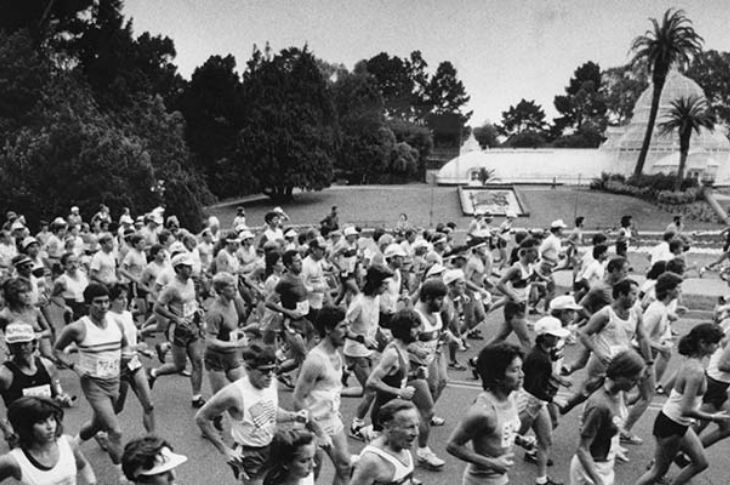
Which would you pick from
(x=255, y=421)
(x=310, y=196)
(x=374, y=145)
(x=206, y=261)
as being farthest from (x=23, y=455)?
(x=374, y=145)

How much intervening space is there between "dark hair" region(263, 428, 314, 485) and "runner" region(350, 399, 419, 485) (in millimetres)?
451

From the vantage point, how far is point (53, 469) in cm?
374

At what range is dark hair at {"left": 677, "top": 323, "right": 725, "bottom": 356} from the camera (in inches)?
205

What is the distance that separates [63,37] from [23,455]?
42731 mm

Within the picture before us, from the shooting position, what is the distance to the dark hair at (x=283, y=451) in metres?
3.34

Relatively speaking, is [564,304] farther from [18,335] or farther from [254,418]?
[18,335]

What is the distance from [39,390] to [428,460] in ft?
11.7

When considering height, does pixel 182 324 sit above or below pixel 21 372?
below

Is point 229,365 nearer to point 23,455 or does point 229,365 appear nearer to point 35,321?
Result: point 35,321

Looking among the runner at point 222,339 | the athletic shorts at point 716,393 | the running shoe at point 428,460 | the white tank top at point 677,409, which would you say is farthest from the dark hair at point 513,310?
the runner at point 222,339

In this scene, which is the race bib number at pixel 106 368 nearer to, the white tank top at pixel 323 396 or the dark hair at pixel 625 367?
the white tank top at pixel 323 396

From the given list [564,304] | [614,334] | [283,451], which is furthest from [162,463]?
[614,334]

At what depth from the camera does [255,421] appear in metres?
4.34

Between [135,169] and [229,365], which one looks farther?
[135,169]
